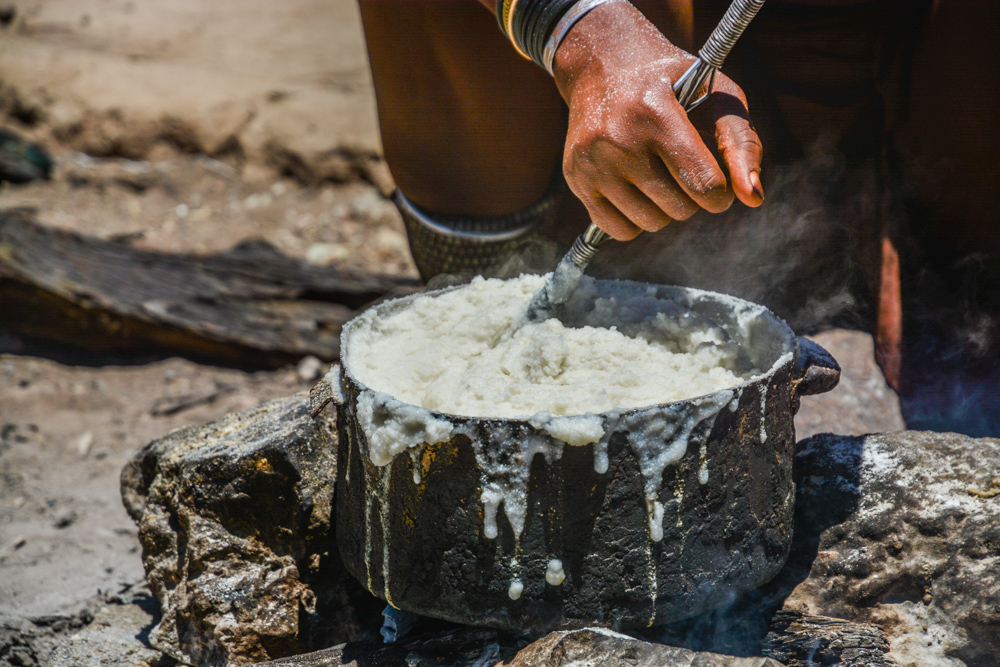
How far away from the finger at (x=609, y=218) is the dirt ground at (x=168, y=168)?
1954 mm

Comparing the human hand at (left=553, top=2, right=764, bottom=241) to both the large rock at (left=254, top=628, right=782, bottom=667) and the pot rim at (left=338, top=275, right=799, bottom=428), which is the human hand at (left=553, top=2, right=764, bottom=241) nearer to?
the pot rim at (left=338, top=275, right=799, bottom=428)

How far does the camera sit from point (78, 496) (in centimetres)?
279

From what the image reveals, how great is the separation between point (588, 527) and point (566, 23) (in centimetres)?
107

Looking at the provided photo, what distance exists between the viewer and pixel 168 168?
595cm

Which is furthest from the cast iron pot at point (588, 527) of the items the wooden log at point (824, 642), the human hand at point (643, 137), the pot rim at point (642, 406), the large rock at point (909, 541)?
the human hand at point (643, 137)

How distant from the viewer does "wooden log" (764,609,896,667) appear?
149cm

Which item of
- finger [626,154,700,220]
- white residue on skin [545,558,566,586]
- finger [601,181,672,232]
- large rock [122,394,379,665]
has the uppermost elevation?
finger [626,154,700,220]

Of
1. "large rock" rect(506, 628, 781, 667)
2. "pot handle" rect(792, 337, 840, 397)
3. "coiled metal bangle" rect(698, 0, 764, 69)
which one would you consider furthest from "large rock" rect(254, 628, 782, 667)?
"coiled metal bangle" rect(698, 0, 764, 69)

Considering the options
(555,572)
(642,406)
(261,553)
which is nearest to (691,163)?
(642,406)

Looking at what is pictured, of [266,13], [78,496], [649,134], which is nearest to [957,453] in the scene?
[649,134]

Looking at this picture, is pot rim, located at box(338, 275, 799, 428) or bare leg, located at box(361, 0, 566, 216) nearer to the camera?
pot rim, located at box(338, 275, 799, 428)

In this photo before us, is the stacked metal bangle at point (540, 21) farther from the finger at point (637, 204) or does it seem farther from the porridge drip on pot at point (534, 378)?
the porridge drip on pot at point (534, 378)

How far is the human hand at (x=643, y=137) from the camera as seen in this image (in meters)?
1.42

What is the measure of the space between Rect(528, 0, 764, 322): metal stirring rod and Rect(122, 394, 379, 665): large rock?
0.58 meters
